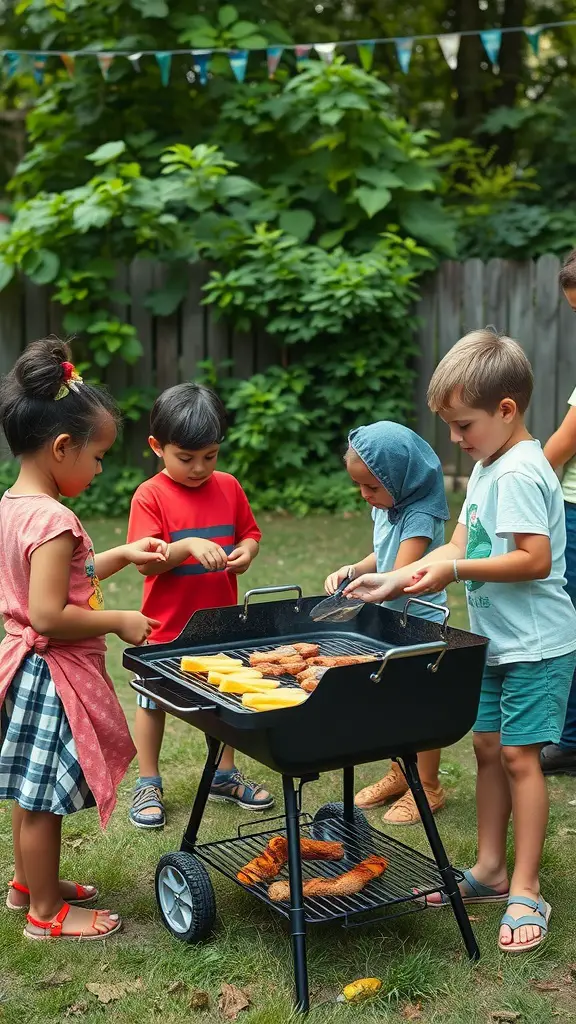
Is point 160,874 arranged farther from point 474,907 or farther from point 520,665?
point 520,665

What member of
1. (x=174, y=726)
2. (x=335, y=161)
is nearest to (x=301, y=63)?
(x=335, y=161)

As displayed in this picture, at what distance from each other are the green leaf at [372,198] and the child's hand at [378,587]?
580cm


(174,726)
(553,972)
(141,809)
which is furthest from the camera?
(174,726)

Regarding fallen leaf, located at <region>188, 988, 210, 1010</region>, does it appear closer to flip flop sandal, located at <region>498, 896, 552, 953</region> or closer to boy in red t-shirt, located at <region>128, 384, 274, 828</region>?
flip flop sandal, located at <region>498, 896, 552, 953</region>

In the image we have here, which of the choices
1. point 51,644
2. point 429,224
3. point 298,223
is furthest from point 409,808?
point 429,224

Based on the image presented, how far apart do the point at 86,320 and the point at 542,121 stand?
4.91 metres

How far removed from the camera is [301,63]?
8359 mm

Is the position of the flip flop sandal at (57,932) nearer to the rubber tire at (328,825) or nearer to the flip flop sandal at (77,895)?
the flip flop sandal at (77,895)

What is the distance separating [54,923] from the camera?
2873 mm

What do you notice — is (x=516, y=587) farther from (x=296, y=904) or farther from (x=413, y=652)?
(x=296, y=904)

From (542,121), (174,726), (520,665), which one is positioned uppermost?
(542,121)

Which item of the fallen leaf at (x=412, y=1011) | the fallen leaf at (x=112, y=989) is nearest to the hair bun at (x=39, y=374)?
the fallen leaf at (x=112, y=989)

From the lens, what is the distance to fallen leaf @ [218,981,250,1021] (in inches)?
99.8

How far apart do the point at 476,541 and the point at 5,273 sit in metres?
5.87
